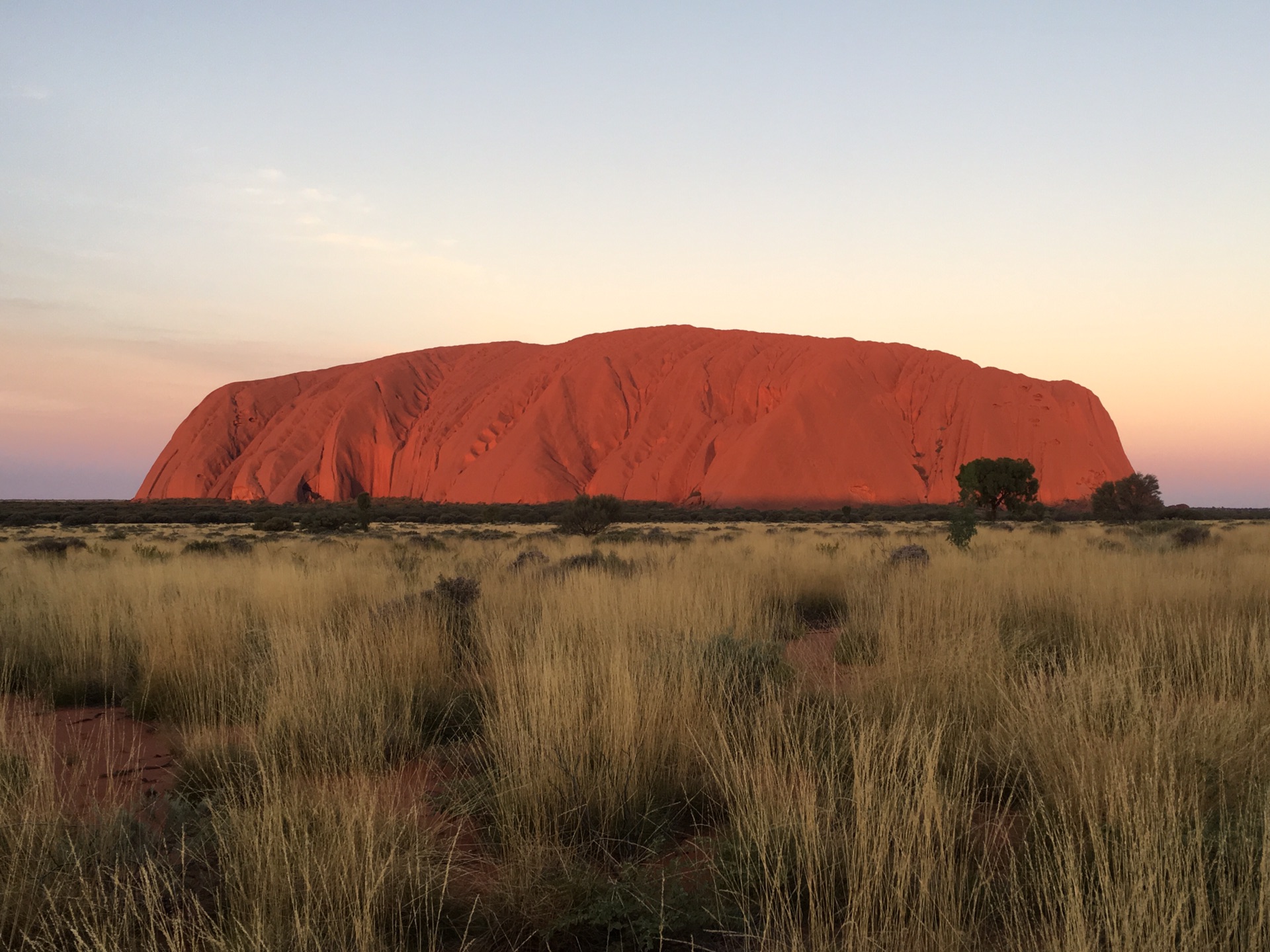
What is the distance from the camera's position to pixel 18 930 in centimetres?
232

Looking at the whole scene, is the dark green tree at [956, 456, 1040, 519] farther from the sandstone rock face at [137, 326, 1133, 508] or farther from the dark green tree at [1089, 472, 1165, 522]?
the sandstone rock face at [137, 326, 1133, 508]

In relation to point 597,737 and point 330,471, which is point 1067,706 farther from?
point 330,471

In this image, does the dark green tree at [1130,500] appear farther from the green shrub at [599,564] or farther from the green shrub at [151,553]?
the green shrub at [151,553]

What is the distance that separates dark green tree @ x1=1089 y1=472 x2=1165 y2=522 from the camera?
1444 inches

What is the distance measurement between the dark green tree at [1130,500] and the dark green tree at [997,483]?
344 cm

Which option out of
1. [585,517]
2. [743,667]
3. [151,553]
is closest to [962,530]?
[585,517]

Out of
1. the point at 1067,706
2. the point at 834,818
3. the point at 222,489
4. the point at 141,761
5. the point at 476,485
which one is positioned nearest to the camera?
the point at 834,818

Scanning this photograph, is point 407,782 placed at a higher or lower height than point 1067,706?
lower

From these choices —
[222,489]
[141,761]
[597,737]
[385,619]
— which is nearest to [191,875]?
[597,737]

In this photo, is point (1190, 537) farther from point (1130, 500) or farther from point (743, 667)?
point (1130, 500)

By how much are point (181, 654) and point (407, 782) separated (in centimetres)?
303

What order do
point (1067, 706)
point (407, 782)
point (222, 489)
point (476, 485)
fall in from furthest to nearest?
point (222, 489) → point (476, 485) → point (407, 782) → point (1067, 706)

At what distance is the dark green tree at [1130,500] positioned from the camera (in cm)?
3669

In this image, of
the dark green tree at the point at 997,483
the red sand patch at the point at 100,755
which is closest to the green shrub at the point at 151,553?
the red sand patch at the point at 100,755
